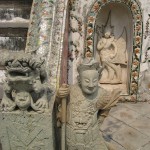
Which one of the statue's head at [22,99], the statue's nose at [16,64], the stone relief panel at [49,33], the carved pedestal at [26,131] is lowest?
the carved pedestal at [26,131]

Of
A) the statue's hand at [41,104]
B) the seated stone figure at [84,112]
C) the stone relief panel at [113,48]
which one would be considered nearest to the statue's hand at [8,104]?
the statue's hand at [41,104]

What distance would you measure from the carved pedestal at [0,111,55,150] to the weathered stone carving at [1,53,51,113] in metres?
0.07

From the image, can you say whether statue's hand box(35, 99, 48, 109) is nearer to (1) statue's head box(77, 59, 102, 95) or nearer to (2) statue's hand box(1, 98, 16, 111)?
(2) statue's hand box(1, 98, 16, 111)

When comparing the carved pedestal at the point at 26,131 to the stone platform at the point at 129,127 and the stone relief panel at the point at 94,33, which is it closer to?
the stone platform at the point at 129,127

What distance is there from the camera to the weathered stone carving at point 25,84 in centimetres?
218

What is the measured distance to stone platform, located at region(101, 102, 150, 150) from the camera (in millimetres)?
3701

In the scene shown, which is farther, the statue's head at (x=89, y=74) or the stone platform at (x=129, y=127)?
the stone platform at (x=129, y=127)

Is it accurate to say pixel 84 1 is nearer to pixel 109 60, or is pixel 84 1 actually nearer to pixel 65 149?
pixel 109 60

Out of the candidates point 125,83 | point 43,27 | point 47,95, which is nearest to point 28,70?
point 47,95

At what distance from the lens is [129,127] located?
415cm

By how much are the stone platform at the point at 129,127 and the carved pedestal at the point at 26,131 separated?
1339mm

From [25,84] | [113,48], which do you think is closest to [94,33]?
[113,48]

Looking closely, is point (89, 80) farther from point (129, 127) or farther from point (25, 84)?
point (129, 127)

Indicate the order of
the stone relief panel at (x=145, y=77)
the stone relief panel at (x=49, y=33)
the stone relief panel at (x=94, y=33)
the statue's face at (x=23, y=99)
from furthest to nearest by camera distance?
the stone relief panel at (x=145, y=77) < the stone relief panel at (x=94, y=33) < the stone relief panel at (x=49, y=33) < the statue's face at (x=23, y=99)
